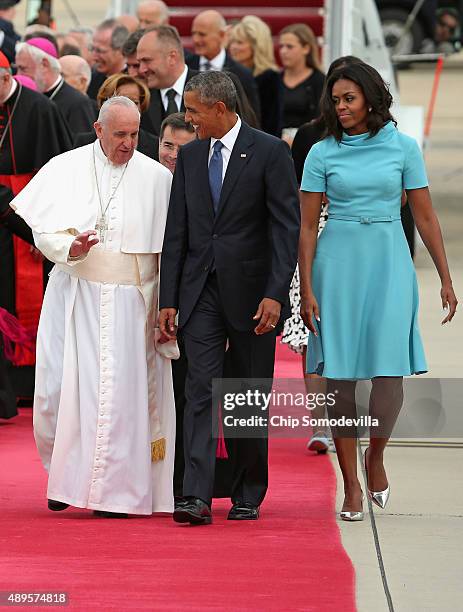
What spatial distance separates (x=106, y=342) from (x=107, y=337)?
0.02 m

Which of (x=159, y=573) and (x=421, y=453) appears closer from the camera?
(x=159, y=573)

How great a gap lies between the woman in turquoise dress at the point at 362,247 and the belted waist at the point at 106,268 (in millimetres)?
732

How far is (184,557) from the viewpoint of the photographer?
6.30 m

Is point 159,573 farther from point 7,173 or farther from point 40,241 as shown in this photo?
point 7,173

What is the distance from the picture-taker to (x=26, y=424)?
374 inches

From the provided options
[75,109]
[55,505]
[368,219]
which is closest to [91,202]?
[368,219]

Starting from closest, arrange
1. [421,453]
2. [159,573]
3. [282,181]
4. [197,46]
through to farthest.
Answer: [159,573] < [282,181] < [421,453] < [197,46]

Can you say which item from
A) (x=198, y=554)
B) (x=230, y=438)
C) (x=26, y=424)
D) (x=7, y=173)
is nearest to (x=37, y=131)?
(x=7, y=173)

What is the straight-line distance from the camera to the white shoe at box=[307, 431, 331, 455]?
8609 mm

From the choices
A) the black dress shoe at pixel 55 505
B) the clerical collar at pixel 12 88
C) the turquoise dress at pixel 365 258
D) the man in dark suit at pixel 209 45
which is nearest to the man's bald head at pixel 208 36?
the man in dark suit at pixel 209 45

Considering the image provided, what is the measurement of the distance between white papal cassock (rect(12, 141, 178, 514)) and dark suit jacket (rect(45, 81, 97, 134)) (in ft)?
11.7

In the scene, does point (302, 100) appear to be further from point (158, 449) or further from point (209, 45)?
point (158, 449)

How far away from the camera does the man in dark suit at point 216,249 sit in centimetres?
687

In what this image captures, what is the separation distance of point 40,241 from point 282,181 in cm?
106
